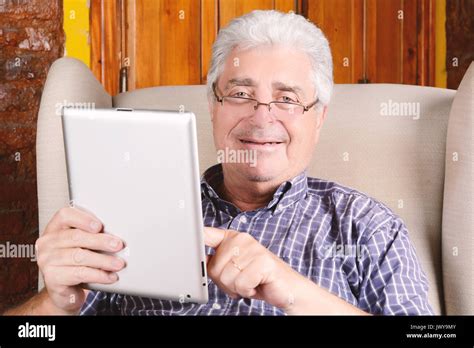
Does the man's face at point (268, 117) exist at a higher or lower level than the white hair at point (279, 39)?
lower

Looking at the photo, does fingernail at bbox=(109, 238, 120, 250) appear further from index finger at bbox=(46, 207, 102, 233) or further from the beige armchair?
the beige armchair

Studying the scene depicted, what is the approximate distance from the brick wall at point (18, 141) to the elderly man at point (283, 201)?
514 mm

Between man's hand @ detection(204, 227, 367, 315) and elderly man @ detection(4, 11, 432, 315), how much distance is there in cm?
10

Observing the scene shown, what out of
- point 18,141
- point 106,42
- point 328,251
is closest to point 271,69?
point 328,251

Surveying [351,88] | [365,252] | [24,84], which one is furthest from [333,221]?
[24,84]

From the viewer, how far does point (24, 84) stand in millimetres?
1438

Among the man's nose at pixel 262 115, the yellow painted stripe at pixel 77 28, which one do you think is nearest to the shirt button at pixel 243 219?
the man's nose at pixel 262 115

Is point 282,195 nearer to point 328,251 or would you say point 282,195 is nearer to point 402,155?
point 328,251

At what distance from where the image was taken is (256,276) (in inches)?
28.6

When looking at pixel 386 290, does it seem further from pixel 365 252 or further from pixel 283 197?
pixel 283 197

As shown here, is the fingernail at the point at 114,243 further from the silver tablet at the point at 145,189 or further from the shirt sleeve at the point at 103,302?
A: the shirt sleeve at the point at 103,302

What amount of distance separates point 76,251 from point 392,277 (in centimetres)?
40

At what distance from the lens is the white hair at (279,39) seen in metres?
0.97

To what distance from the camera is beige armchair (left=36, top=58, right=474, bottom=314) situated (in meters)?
0.99
